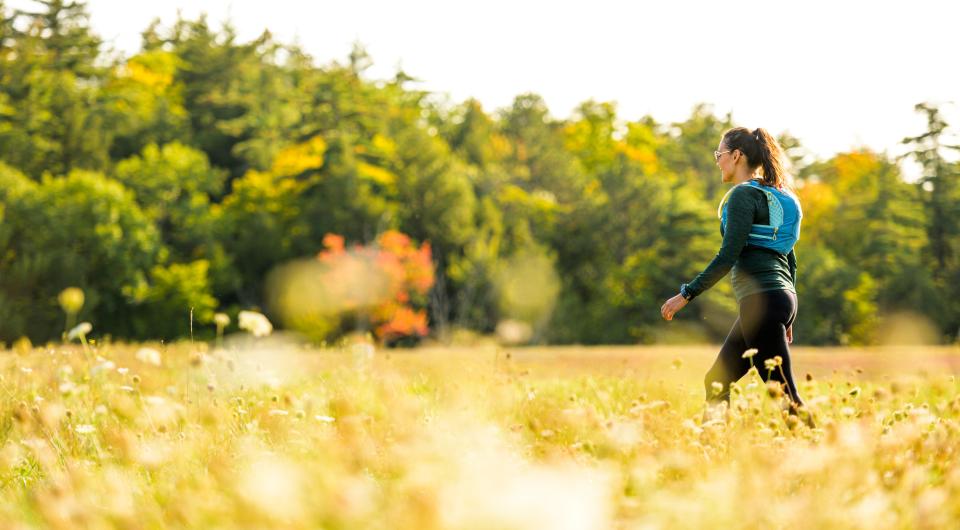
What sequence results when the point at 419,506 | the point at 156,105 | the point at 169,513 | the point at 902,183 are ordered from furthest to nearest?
1. the point at 156,105
2. the point at 902,183
3. the point at 169,513
4. the point at 419,506

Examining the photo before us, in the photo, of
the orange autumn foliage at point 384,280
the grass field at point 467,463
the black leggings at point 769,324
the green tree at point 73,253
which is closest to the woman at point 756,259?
the black leggings at point 769,324

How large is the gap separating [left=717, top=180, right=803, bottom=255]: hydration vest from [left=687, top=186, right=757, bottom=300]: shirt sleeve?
0.22ft

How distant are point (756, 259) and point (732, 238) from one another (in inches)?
7.4

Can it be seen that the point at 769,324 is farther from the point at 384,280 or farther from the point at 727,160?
the point at 384,280

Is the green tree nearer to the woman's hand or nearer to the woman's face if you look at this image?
the woman's face

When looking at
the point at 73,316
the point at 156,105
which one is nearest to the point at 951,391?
the point at 73,316

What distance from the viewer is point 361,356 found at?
315 inches

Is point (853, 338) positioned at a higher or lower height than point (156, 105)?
lower

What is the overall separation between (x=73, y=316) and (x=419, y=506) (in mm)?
31482

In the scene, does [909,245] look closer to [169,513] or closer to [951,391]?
[951,391]

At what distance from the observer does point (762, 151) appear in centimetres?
493

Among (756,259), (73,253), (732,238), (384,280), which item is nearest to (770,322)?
(756,259)

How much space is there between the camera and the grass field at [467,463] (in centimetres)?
237

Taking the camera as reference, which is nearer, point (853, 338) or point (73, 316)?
point (73, 316)
